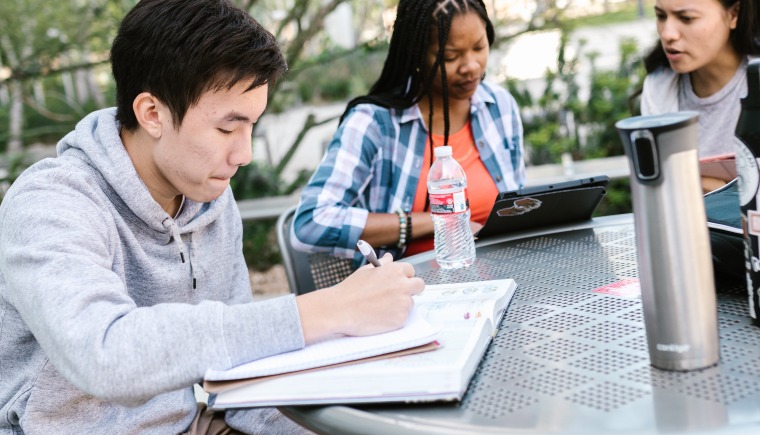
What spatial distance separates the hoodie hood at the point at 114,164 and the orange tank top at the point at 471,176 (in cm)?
97

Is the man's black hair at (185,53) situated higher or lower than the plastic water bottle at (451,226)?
higher

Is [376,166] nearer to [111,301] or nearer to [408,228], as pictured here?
[408,228]

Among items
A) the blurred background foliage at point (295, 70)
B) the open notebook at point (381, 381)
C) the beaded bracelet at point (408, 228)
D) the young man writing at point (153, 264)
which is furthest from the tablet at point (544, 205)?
the blurred background foliage at point (295, 70)

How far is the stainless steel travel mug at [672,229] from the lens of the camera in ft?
3.38

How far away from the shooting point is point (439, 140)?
263cm

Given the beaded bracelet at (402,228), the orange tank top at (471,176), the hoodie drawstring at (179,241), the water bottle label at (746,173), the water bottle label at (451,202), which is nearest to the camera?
the water bottle label at (746,173)

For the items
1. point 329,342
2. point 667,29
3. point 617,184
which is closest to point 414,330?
point 329,342

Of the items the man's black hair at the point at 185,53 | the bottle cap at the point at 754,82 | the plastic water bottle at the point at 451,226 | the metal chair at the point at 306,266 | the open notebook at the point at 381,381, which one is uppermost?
the man's black hair at the point at 185,53

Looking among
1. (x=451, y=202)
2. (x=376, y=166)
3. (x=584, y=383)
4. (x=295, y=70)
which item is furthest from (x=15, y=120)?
(x=584, y=383)

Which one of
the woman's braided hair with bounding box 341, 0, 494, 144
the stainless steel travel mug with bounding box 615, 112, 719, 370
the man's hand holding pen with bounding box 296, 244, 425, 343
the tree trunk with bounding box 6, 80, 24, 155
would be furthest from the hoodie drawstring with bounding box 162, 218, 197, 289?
the tree trunk with bounding box 6, 80, 24, 155

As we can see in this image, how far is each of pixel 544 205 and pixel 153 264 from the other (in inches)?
37.8

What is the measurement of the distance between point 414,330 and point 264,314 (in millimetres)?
237

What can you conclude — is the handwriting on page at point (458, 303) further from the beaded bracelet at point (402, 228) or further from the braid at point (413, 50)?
the braid at point (413, 50)

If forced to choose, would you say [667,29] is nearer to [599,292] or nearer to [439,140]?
[439,140]
